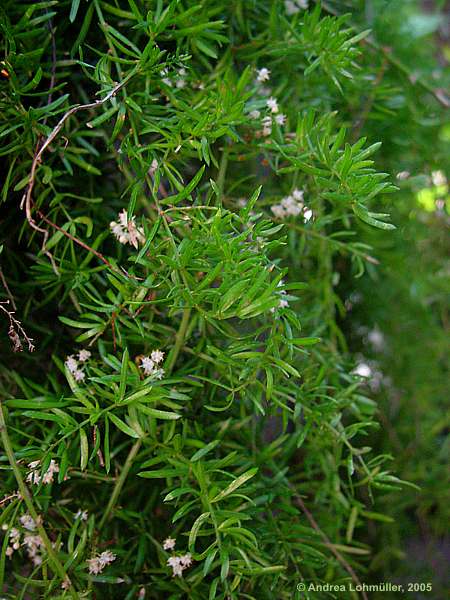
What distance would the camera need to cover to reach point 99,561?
58cm

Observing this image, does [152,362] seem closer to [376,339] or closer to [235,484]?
[235,484]

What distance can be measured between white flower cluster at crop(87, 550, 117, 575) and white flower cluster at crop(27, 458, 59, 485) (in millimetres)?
88

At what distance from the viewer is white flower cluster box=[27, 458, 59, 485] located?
541 mm

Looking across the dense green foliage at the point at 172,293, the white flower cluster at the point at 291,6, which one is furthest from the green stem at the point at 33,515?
the white flower cluster at the point at 291,6

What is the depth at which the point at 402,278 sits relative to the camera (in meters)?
1.05

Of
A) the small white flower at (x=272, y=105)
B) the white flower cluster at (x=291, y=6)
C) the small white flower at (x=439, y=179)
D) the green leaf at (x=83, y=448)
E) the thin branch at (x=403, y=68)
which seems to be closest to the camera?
the green leaf at (x=83, y=448)

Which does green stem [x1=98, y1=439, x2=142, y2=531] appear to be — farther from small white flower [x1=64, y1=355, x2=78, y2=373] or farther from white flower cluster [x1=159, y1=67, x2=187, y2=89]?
white flower cluster [x1=159, y1=67, x2=187, y2=89]

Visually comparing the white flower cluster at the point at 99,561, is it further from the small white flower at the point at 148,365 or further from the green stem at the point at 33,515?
the small white flower at the point at 148,365

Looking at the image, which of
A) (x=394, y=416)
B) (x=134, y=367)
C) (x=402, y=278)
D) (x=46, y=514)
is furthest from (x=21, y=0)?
(x=394, y=416)

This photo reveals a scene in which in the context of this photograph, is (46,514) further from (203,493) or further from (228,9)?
(228,9)

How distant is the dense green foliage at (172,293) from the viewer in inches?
21.2

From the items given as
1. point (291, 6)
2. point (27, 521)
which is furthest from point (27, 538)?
point (291, 6)

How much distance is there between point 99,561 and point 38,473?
0.10m

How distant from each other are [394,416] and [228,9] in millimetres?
716
